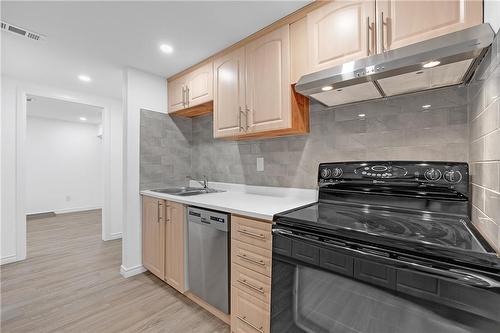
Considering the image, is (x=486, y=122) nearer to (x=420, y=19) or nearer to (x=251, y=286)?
(x=420, y=19)

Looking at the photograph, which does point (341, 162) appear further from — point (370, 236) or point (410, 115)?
point (370, 236)

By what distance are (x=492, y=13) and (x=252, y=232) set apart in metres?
1.48

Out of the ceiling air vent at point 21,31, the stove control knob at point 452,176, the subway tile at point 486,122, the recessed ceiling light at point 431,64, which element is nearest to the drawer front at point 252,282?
the stove control knob at point 452,176

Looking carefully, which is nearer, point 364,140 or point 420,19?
point 420,19

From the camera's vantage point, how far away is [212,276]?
1.72 metres

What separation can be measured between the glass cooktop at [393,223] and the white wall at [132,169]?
6.33ft

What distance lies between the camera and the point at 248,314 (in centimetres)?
145

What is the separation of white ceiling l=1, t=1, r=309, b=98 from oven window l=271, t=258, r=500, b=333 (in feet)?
5.61

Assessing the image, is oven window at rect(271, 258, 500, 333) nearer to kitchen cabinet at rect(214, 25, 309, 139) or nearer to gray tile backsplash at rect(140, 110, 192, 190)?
kitchen cabinet at rect(214, 25, 309, 139)

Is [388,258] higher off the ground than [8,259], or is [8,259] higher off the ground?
[388,258]

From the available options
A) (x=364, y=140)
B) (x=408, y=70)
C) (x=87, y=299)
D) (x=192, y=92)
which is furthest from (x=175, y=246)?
(x=408, y=70)

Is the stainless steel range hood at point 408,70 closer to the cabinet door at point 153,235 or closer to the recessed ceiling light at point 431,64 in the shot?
the recessed ceiling light at point 431,64

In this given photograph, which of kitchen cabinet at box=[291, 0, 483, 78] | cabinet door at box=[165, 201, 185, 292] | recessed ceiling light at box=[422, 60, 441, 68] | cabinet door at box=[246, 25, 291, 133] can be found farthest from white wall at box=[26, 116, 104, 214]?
recessed ceiling light at box=[422, 60, 441, 68]

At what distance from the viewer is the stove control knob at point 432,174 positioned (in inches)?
48.7
